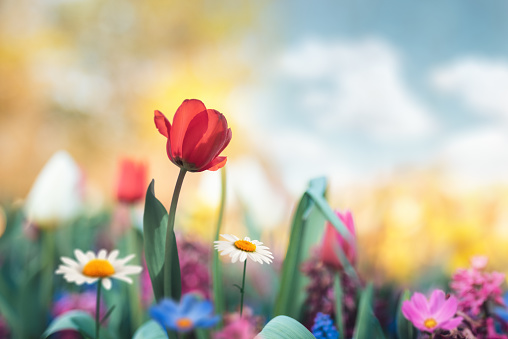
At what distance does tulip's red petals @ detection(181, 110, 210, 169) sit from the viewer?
11.7 inches

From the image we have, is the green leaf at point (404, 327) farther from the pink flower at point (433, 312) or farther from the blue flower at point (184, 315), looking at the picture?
the blue flower at point (184, 315)

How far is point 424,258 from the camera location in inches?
44.4

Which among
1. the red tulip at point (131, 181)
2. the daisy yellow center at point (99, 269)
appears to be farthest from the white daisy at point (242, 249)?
the red tulip at point (131, 181)

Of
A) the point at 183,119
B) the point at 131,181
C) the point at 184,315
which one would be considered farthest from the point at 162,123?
the point at 131,181

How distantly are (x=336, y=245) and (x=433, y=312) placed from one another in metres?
0.11

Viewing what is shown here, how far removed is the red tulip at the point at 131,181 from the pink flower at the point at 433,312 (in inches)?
20.0

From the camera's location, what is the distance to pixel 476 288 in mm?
408

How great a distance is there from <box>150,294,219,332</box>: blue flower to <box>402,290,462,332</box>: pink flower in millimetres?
174

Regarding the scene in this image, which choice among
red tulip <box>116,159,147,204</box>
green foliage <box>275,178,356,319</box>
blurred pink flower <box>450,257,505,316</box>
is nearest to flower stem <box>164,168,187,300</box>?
green foliage <box>275,178,356,319</box>

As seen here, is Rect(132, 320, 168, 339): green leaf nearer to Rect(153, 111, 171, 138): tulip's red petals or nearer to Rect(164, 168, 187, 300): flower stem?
Rect(164, 168, 187, 300): flower stem

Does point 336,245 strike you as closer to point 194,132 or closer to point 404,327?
point 404,327

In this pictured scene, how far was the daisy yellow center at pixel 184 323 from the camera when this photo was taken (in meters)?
0.22

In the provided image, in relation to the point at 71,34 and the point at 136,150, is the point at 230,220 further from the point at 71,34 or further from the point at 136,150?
the point at 71,34

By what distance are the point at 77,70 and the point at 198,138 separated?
5.93 meters
